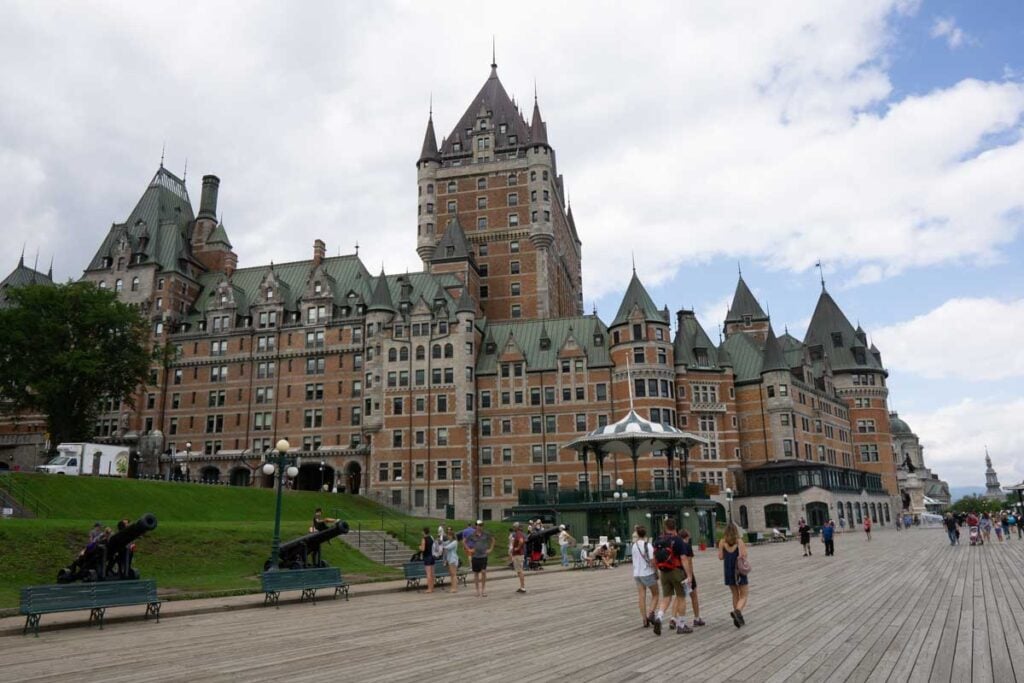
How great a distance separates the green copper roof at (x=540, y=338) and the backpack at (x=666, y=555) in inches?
2311

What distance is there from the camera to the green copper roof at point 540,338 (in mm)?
74188

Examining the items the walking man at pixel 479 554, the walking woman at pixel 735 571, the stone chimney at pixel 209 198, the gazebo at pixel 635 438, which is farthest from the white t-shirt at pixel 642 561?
the stone chimney at pixel 209 198

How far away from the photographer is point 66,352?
199ft

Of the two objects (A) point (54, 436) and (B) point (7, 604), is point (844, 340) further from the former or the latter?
(B) point (7, 604)

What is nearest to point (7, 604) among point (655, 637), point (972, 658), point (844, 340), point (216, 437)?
point (655, 637)

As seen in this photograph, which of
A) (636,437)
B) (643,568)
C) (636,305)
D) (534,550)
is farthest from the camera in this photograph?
(636,305)

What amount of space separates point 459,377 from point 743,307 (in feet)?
150

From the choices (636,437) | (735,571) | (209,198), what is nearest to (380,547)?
(636,437)

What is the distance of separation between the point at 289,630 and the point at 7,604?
9488 millimetres

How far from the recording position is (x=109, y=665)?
11.6 metres

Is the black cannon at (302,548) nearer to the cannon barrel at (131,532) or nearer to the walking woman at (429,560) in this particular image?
the walking woman at (429,560)

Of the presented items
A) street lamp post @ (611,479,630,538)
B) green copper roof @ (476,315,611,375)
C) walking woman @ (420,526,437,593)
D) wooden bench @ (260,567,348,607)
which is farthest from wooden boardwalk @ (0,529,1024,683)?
green copper roof @ (476,315,611,375)

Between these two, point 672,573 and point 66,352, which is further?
point 66,352

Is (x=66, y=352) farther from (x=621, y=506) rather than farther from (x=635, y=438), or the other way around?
(x=635, y=438)
